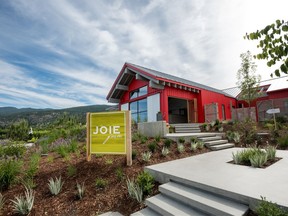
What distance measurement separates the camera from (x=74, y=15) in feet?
18.7

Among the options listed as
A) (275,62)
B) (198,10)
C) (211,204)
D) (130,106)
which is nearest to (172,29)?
(198,10)

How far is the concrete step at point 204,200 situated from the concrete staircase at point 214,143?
13.4ft

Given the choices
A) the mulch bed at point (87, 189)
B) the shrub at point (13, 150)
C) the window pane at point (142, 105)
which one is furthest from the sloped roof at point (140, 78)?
the shrub at point (13, 150)

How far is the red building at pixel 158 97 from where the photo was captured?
38.5 ft

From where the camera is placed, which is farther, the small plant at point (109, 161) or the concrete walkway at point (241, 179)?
the small plant at point (109, 161)

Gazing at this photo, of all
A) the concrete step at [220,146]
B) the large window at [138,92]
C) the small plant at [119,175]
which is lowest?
the small plant at [119,175]

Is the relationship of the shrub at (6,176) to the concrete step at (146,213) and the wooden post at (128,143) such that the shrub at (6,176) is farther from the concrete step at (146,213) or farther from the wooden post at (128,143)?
the concrete step at (146,213)

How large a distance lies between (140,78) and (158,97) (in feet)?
6.94

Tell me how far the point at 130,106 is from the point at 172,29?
9268 mm

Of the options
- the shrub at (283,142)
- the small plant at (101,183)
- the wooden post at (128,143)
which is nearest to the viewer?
the small plant at (101,183)

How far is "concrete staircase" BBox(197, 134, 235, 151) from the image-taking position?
7055 mm

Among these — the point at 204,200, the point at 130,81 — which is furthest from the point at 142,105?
the point at 204,200

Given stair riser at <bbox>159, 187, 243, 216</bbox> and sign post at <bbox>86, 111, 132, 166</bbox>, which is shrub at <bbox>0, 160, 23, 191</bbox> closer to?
sign post at <bbox>86, 111, 132, 166</bbox>

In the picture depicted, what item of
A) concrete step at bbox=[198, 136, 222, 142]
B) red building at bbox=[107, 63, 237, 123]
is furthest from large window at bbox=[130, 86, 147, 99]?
concrete step at bbox=[198, 136, 222, 142]
